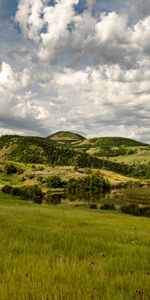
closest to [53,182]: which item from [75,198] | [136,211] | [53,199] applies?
[75,198]

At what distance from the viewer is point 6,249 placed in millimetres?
10617

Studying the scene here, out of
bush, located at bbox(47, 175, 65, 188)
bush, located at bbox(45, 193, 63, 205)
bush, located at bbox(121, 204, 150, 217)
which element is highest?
bush, located at bbox(47, 175, 65, 188)

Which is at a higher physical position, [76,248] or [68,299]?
[68,299]

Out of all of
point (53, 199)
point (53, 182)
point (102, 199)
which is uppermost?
point (53, 182)

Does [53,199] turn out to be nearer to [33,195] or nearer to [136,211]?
[33,195]

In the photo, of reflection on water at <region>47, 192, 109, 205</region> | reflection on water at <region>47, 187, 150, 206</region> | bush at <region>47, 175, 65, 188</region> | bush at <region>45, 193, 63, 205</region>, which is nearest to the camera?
bush at <region>45, 193, 63, 205</region>

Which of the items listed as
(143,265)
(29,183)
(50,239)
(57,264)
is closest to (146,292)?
(57,264)

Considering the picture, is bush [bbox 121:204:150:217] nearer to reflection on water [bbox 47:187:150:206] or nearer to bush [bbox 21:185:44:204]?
reflection on water [bbox 47:187:150:206]

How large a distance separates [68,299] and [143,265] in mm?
5040

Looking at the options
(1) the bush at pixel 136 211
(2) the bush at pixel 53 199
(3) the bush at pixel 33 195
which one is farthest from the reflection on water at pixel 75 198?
(1) the bush at pixel 136 211

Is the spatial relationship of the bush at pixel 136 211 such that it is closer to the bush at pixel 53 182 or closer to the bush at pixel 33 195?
the bush at pixel 33 195

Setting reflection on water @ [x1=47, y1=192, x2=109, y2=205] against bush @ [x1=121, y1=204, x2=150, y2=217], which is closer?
bush @ [x1=121, y1=204, x2=150, y2=217]

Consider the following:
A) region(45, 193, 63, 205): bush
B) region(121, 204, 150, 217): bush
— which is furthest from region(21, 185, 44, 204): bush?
region(121, 204, 150, 217): bush

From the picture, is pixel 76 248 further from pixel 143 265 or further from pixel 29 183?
pixel 29 183
